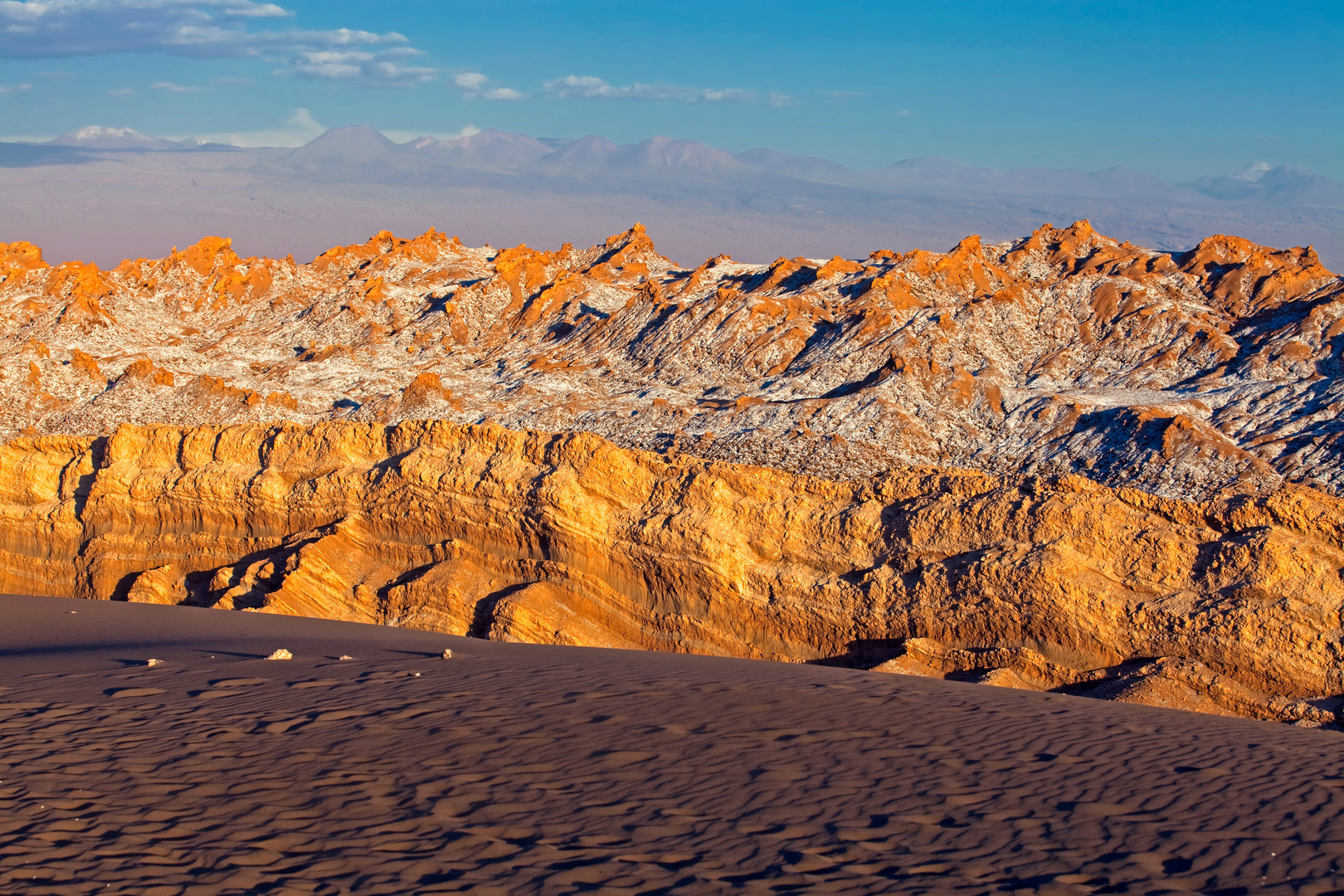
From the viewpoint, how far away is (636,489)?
1313 cm

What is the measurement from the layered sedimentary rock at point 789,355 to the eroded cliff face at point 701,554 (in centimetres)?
1466

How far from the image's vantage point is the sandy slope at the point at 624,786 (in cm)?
531

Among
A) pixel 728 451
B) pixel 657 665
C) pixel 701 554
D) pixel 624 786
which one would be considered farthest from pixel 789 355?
pixel 624 786

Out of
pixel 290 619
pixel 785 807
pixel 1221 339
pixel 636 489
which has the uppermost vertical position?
pixel 1221 339

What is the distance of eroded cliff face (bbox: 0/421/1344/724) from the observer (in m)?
10.4

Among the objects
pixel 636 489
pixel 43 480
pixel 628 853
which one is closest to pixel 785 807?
pixel 628 853

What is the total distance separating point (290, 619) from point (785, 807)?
27.0 ft

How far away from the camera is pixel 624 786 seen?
6.50 metres

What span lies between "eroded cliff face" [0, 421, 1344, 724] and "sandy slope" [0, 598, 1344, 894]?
1648mm

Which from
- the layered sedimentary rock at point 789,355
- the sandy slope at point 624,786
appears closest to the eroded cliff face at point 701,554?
the sandy slope at point 624,786

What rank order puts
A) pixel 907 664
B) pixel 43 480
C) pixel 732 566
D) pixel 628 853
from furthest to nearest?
pixel 43 480 < pixel 732 566 < pixel 907 664 < pixel 628 853

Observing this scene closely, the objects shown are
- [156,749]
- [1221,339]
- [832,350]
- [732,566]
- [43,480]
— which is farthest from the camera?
[832,350]

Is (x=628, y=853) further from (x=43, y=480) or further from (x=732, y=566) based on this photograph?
(x=43, y=480)

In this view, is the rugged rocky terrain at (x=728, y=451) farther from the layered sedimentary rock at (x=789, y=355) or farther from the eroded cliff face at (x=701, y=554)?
the layered sedimentary rock at (x=789, y=355)
